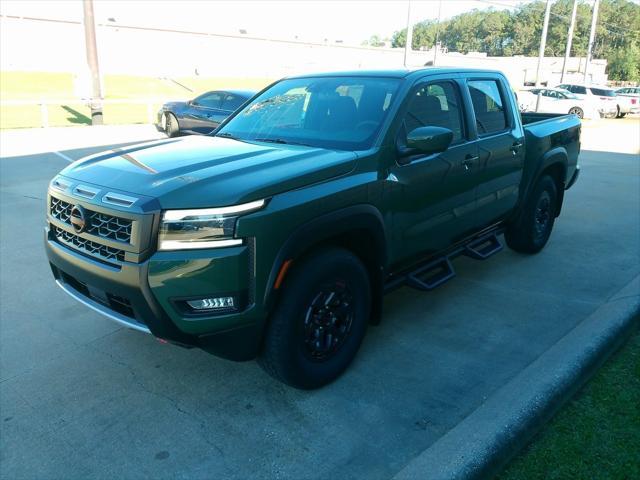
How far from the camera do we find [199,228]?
2754mm

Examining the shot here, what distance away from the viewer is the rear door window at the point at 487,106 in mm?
4656

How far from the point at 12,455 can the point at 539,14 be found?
12712cm

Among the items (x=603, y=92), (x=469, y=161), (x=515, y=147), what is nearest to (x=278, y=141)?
(x=469, y=161)

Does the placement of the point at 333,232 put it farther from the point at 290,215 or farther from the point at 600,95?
the point at 600,95

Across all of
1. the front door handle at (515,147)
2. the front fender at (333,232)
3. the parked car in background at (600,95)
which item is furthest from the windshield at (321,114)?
the parked car in background at (600,95)

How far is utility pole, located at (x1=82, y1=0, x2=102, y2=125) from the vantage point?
1777 centimetres

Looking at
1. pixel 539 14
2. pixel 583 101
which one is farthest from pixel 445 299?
pixel 539 14

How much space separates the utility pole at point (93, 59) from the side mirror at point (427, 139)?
56.1ft

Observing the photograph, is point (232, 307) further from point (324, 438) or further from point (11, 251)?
point (11, 251)

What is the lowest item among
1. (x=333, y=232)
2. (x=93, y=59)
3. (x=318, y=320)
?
(x=318, y=320)

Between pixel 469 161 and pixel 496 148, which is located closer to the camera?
pixel 469 161

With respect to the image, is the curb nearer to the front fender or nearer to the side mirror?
the front fender

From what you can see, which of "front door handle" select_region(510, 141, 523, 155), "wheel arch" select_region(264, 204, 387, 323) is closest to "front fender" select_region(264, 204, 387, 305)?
"wheel arch" select_region(264, 204, 387, 323)

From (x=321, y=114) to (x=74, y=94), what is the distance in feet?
75.5
